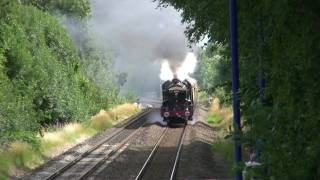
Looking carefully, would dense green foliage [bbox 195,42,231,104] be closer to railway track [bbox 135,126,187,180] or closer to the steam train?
the steam train

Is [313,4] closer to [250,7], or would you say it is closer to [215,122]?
[250,7]

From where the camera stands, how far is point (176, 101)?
40.8 metres

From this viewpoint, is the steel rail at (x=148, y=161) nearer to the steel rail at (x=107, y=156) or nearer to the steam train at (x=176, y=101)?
the steel rail at (x=107, y=156)

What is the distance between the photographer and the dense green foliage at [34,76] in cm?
2733

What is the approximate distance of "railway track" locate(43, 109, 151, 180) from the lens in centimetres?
1955

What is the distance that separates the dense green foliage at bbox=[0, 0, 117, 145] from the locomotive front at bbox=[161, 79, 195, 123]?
18.1ft

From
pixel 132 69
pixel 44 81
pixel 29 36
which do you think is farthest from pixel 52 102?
pixel 132 69

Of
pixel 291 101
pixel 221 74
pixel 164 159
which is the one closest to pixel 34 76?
pixel 164 159

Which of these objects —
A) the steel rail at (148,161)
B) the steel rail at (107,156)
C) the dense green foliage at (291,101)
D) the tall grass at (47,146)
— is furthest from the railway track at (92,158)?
the dense green foliage at (291,101)

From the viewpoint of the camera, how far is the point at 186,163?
22172 millimetres

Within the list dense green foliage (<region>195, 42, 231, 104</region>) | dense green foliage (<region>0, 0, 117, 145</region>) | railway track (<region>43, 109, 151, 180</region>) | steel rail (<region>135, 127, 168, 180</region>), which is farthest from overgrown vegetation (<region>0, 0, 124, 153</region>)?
dense green foliage (<region>195, 42, 231, 104</region>)

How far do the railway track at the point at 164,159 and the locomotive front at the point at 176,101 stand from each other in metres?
4.80

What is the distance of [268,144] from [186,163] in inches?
586

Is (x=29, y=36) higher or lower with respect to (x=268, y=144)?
higher
